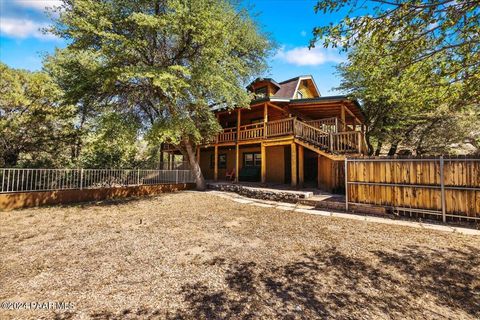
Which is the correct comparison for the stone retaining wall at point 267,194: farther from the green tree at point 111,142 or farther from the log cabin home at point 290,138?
the green tree at point 111,142

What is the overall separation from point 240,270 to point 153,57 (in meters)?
12.0

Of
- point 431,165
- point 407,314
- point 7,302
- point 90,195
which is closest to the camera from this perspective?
point 407,314

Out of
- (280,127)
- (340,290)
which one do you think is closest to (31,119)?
(280,127)

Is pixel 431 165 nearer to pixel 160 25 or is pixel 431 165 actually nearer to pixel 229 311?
pixel 229 311

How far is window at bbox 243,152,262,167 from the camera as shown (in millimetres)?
17547

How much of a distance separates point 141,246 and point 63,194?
7958 mm

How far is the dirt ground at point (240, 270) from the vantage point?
2.93 m

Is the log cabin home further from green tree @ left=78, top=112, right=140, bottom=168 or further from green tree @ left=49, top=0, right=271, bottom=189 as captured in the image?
green tree @ left=78, top=112, right=140, bottom=168

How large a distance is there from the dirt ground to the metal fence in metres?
3.08

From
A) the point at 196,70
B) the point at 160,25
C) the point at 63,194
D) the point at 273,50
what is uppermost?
the point at 273,50

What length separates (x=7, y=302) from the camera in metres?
3.10

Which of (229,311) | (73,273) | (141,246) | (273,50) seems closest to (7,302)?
(73,273)

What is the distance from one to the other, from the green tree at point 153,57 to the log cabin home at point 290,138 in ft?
9.70

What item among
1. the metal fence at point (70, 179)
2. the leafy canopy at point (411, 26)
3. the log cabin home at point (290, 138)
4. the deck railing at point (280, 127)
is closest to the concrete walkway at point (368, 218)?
the log cabin home at point (290, 138)
